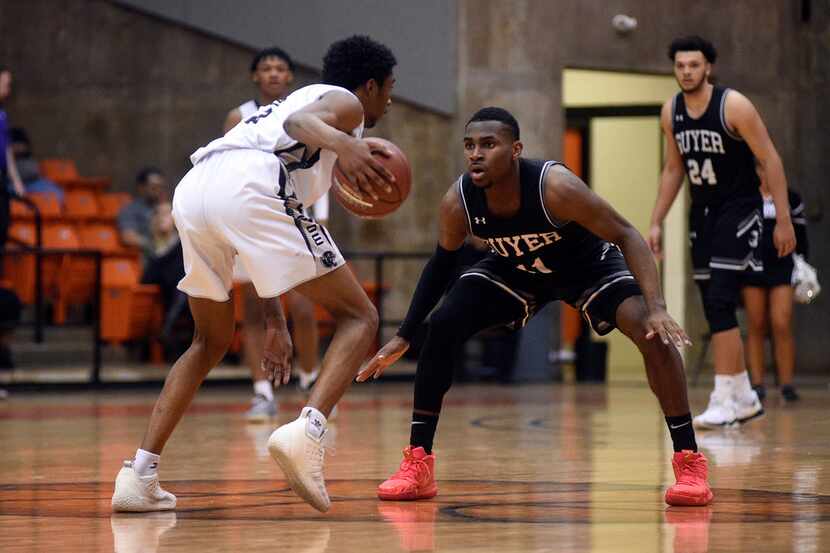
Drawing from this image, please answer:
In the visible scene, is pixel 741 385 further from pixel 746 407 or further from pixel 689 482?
pixel 689 482

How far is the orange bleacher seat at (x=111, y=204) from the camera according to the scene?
47.5ft

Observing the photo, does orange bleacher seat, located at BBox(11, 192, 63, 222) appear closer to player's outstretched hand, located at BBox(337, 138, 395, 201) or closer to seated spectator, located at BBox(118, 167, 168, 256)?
seated spectator, located at BBox(118, 167, 168, 256)

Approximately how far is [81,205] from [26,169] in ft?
2.08

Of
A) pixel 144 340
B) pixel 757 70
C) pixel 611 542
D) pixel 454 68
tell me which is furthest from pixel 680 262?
pixel 611 542

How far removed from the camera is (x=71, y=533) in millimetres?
4754

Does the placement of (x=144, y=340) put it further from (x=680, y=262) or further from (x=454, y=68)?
(x=680, y=262)

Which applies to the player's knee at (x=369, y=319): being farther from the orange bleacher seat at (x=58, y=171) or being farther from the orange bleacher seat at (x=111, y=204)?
the orange bleacher seat at (x=58, y=171)

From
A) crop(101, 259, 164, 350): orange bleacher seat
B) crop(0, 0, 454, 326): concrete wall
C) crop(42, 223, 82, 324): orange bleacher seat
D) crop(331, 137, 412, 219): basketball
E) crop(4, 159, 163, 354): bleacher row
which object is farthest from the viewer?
crop(0, 0, 454, 326): concrete wall

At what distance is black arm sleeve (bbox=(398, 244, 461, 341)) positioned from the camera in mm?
5633

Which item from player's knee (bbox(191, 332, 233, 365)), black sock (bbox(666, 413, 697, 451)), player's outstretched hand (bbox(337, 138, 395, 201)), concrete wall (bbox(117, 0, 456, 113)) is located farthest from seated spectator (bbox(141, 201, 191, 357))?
player's outstretched hand (bbox(337, 138, 395, 201))

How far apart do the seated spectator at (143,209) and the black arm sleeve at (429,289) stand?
335 inches

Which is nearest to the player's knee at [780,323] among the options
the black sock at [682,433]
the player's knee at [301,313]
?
the player's knee at [301,313]

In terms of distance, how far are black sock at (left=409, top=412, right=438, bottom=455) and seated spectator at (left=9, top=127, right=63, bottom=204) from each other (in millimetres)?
8834

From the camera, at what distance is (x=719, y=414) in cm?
841
